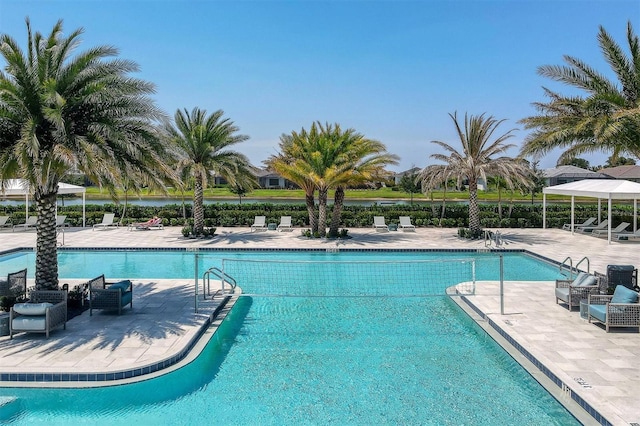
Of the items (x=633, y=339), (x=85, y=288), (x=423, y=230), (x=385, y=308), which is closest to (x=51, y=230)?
(x=85, y=288)

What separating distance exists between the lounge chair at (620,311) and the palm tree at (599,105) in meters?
4.62

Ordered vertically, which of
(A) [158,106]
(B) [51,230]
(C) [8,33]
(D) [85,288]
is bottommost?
(D) [85,288]

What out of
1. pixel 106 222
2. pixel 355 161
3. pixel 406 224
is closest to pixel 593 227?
pixel 406 224

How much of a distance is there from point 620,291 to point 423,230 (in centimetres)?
1606

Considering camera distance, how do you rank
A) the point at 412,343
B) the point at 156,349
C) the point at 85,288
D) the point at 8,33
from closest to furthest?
the point at 156,349 → the point at 412,343 → the point at 8,33 → the point at 85,288

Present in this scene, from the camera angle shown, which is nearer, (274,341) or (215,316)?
(274,341)

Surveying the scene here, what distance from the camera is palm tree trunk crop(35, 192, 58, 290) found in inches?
401

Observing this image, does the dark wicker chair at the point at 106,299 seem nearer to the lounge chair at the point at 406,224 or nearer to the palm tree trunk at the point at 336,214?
the palm tree trunk at the point at 336,214

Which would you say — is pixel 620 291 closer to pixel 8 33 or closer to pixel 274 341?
pixel 274 341

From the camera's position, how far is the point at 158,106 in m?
11.0

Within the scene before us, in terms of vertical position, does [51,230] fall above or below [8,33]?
below

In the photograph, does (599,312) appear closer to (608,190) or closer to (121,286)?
(121,286)

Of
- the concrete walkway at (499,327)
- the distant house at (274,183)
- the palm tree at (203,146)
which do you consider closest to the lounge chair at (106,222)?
the palm tree at (203,146)

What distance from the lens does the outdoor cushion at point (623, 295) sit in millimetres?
9195
